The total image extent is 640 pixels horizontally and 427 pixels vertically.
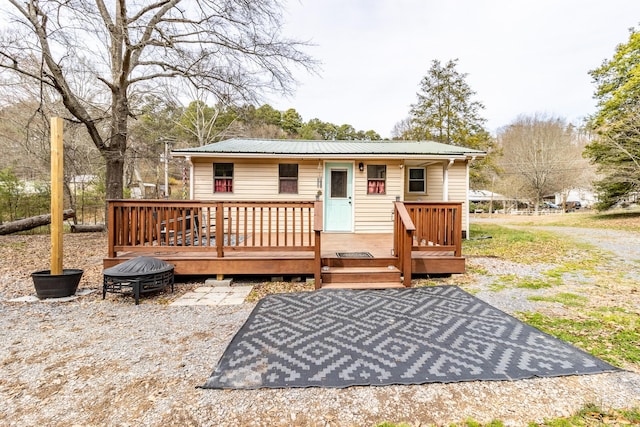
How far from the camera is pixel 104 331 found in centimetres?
309

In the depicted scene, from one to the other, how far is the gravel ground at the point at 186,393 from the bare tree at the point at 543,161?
26.7 meters

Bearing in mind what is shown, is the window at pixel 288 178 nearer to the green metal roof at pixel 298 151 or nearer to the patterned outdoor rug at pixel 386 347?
the green metal roof at pixel 298 151

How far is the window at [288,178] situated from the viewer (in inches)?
320

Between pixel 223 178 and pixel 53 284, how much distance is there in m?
4.61

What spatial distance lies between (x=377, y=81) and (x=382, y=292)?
607 inches

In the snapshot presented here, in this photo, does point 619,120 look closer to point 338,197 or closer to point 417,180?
point 417,180

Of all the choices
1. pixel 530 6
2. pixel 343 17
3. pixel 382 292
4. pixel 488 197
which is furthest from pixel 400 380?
pixel 488 197

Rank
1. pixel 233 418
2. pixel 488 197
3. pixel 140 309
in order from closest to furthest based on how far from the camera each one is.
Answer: pixel 233 418 < pixel 140 309 < pixel 488 197

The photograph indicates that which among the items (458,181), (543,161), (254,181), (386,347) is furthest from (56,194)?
(543,161)

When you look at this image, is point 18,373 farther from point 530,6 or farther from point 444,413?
point 530,6

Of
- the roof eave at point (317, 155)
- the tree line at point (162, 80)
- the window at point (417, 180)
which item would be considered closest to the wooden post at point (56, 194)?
the roof eave at point (317, 155)

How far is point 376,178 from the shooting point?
8.12 meters

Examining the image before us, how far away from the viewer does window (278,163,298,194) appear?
8.13 m

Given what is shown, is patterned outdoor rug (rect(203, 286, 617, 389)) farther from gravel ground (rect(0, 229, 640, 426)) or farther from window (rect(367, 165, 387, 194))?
window (rect(367, 165, 387, 194))
